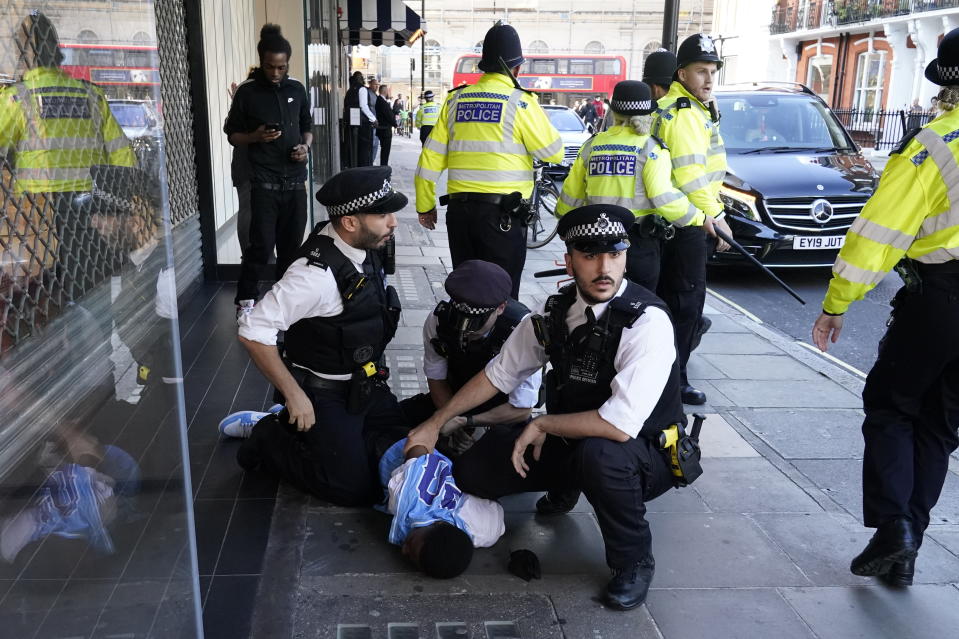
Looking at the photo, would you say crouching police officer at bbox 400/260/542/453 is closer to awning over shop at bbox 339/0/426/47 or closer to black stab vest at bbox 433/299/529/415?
black stab vest at bbox 433/299/529/415

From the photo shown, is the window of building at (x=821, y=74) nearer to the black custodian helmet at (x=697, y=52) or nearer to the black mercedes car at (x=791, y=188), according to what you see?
the black mercedes car at (x=791, y=188)

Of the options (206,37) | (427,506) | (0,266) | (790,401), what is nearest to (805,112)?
(790,401)

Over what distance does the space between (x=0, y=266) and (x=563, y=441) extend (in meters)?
2.12

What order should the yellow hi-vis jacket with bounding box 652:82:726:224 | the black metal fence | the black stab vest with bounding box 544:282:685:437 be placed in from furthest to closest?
the black metal fence < the yellow hi-vis jacket with bounding box 652:82:726:224 < the black stab vest with bounding box 544:282:685:437

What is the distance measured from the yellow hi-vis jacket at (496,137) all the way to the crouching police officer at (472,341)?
1.17 metres

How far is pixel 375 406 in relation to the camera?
12.7ft

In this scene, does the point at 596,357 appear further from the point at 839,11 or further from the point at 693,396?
the point at 839,11

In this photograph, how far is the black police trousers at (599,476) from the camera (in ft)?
9.71

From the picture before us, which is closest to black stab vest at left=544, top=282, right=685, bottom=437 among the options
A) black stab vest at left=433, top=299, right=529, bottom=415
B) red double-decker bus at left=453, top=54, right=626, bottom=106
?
black stab vest at left=433, top=299, right=529, bottom=415

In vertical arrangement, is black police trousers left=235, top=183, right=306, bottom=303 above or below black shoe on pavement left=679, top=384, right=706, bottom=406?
above

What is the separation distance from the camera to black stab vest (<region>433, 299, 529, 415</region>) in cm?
381

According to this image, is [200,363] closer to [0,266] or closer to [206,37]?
[206,37]

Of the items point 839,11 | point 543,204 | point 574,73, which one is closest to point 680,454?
point 543,204

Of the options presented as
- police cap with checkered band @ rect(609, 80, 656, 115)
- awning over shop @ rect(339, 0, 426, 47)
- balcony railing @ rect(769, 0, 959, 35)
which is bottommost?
police cap with checkered band @ rect(609, 80, 656, 115)
